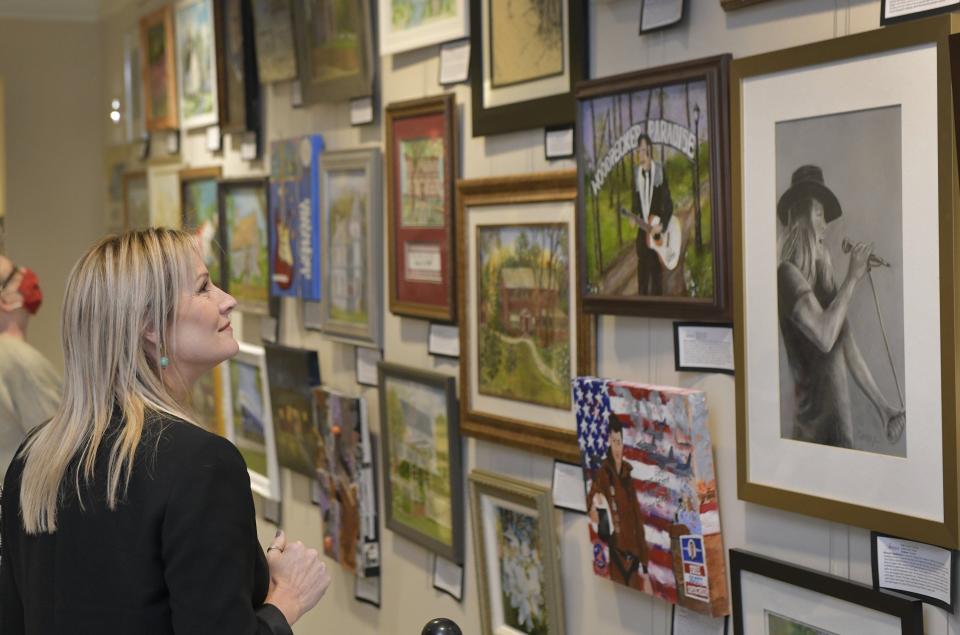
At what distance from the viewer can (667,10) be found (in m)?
2.76

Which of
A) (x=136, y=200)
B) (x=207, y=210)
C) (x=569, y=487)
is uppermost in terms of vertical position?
(x=136, y=200)

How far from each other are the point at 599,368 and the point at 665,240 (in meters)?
0.46

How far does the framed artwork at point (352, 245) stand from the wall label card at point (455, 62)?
550 millimetres

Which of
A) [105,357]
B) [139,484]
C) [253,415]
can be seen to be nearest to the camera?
[139,484]

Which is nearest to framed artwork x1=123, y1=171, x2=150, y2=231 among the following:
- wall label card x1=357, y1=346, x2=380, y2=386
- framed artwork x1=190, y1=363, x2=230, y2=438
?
framed artwork x1=190, y1=363, x2=230, y2=438

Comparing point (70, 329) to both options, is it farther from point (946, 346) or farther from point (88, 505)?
point (946, 346)

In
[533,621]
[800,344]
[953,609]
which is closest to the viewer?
[953,609]

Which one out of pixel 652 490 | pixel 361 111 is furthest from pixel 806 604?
pixel 361 111

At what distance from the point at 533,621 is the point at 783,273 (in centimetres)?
141

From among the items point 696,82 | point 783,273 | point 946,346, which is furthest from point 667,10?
point 946,346

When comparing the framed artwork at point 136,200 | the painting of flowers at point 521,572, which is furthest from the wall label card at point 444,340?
the framed artwork at point 136,200

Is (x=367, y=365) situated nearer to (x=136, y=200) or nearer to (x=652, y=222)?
(x=652, y=222)

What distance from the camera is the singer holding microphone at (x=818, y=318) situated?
2.29 m

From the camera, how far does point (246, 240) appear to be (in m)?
5.25
